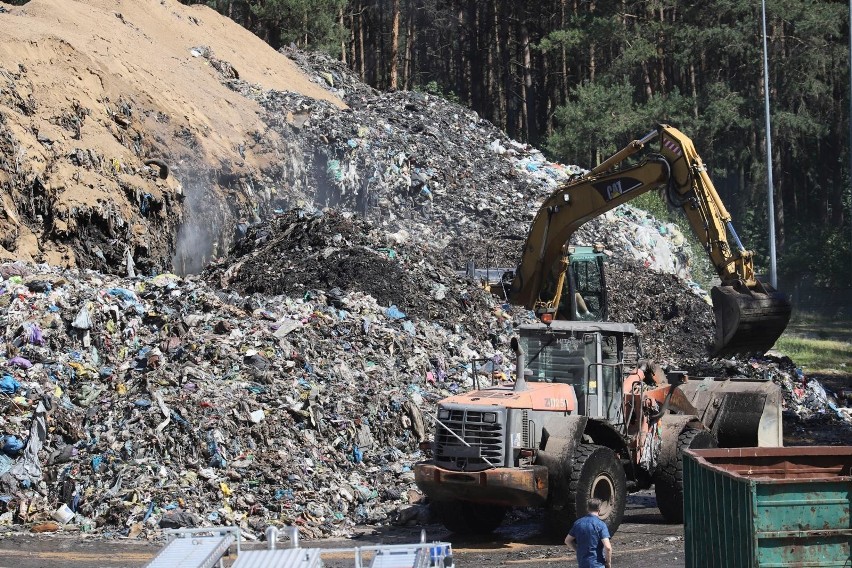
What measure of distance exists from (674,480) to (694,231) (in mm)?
4132

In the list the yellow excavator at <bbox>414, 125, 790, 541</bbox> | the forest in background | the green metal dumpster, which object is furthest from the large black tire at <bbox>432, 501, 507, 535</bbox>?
the forest in background

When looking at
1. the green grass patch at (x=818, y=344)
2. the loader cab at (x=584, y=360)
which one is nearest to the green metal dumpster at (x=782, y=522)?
the loader cab at (x=584, y=360)

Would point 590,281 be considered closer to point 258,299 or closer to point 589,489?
point 258,299

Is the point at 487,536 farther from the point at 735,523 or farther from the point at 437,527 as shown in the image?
the point at 735,523

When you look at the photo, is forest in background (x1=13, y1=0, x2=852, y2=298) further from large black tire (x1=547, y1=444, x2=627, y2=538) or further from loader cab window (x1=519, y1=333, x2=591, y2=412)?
large black tire (x1=547, y1=444, x2=627, y2=538)

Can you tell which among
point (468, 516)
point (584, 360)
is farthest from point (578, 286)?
point (468, 516)

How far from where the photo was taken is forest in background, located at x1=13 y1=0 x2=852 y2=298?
40.9 metres

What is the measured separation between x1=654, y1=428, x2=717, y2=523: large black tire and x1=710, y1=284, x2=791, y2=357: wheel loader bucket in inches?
87.3

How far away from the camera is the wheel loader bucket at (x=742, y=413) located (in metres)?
12.7

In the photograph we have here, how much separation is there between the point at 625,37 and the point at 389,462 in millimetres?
32227

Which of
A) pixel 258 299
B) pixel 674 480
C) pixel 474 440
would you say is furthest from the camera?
pixel 258 299

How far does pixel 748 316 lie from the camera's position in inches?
534

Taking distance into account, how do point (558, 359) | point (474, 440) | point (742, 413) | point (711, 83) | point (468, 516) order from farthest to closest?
point (711, 83) → point (742, 413) → point (558, 359) → point (468, 516) → point (474, 440)

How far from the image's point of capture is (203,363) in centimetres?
1391
